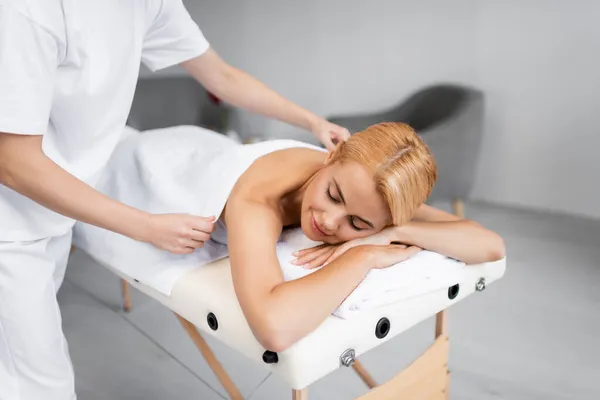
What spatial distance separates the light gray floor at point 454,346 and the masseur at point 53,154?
0.70m

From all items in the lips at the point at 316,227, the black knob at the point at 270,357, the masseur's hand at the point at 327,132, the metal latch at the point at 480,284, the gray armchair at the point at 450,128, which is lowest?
the gray armchair at the point at 450,128

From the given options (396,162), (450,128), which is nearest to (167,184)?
(396,162)

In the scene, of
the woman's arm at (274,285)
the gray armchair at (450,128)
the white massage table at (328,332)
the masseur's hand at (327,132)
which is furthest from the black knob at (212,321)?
the gray armchair at (450,128)

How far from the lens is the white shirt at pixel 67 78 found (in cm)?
105

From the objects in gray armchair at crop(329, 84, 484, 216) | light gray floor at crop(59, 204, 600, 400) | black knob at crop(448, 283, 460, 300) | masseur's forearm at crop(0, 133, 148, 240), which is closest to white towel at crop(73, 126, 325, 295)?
masseur's forearm at crop(0, 133, 148, 240)

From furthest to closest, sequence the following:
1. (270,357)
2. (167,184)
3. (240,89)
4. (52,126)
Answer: (240,89) → (167,184) → (52,126) → (270,357)

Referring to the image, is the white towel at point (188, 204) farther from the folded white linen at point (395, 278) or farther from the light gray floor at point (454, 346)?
the light gray floor at point (454, 346)

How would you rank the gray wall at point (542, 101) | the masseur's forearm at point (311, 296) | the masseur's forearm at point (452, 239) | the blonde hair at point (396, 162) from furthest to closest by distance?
the gray wall at point (542, 101) → the masseur's forearm at point (452, 239) → the blonde hair at point (396, 162) → the masseur's forearm at point (311, 296)

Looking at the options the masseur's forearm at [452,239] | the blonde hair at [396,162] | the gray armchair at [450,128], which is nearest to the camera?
the blonde hair at [396,162]

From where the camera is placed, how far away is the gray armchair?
9.16 feet

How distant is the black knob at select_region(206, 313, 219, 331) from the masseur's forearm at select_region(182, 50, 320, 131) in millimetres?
647

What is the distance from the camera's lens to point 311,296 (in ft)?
3.53

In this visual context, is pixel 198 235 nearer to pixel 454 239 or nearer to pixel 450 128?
pixel 454 239

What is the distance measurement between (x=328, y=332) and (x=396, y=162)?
0.34 meters
